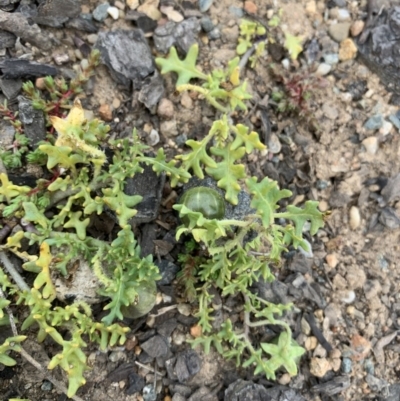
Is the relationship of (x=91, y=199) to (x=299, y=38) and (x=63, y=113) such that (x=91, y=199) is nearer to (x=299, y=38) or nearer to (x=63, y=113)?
(x=63, y=113)

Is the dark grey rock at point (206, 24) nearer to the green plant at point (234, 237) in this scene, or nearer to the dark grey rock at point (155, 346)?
the green plant at point (234, 237)

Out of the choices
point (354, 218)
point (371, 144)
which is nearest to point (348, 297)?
point (354, 218)

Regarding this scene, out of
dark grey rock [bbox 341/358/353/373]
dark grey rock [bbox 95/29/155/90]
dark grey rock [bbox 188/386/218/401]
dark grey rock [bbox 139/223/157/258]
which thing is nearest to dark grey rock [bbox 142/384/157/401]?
dark grey rock [bbox 188/386/218/401]

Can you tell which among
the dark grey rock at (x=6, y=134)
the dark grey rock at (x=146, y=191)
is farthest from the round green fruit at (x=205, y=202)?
the dark grey rock at (x=6, y=134)

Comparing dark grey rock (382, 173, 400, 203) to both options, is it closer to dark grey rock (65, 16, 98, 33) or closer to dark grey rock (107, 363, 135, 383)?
dark grey rock (107, 363, 135, 383)

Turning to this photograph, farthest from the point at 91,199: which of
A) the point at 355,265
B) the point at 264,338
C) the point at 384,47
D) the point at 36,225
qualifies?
the point at 384,47

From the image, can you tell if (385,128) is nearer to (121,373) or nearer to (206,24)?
(206,24)
